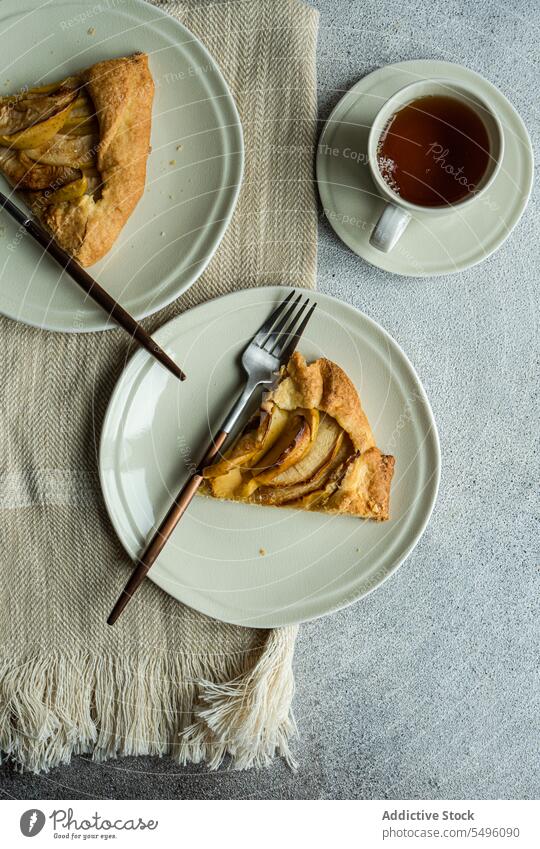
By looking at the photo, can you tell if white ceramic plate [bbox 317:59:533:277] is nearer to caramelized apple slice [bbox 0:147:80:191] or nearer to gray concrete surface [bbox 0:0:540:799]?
gray concrete surface [bbox 0:0:540:799]

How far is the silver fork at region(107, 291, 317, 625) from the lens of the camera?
3.48 ft

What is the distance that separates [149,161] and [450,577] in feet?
2.90

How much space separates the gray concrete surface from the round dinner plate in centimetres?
11

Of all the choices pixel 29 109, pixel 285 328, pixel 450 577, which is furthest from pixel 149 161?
pixel 450 577

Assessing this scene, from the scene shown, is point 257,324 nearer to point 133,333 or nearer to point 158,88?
point 133,333

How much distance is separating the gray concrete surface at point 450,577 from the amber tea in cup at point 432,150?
17 cm

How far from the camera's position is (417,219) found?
109 centimetres

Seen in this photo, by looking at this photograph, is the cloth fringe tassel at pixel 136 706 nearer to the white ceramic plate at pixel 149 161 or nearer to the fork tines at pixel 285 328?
the fork tines at pixel 285 328

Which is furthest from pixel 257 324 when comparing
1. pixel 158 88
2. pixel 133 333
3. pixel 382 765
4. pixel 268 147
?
pixel 382 765

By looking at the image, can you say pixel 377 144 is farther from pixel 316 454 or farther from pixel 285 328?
pixel 316 454

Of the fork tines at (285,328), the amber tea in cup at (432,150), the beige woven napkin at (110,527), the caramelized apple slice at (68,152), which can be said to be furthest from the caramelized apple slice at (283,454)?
the caramelized apple slice at (68,152)

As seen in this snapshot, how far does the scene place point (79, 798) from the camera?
1.15m

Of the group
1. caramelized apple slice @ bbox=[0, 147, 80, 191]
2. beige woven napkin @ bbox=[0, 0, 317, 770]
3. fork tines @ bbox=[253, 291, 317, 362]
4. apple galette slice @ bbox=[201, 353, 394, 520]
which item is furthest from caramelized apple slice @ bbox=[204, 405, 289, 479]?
caramelized apple slice @ bbox=[0, 147, 80, 191]
